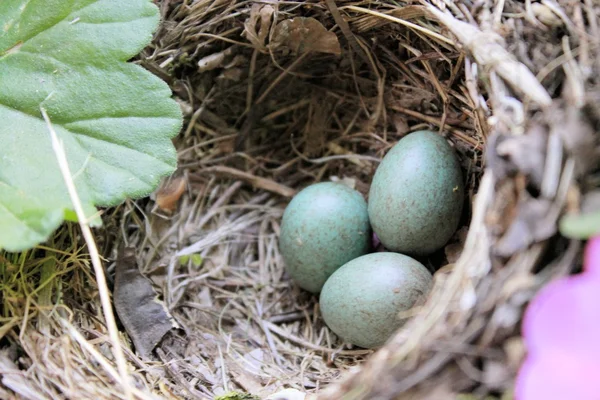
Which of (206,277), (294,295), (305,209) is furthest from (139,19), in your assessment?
(294,295)

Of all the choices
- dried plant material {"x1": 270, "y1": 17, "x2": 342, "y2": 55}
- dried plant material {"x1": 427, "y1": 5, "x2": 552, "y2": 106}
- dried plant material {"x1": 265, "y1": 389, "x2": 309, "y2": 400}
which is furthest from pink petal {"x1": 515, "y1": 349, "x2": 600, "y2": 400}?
dried plant material {"x1": 270, "y1": 17, "x2": 342, "y2": 55}

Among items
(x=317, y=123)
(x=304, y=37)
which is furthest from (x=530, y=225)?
(x=317, y=123)

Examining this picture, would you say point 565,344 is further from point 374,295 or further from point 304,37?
point 304,37

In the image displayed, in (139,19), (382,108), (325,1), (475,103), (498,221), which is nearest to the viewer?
(498,221)

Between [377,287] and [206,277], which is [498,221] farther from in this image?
[206,277]

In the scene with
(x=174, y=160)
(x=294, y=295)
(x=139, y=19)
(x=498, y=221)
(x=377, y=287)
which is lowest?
(x=294, y=295)

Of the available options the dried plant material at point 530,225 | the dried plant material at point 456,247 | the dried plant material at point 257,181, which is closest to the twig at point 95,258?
the dried plant material at point 257,181

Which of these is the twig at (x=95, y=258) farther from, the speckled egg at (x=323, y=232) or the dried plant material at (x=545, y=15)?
the dried plant material at (x=545, y=15)
